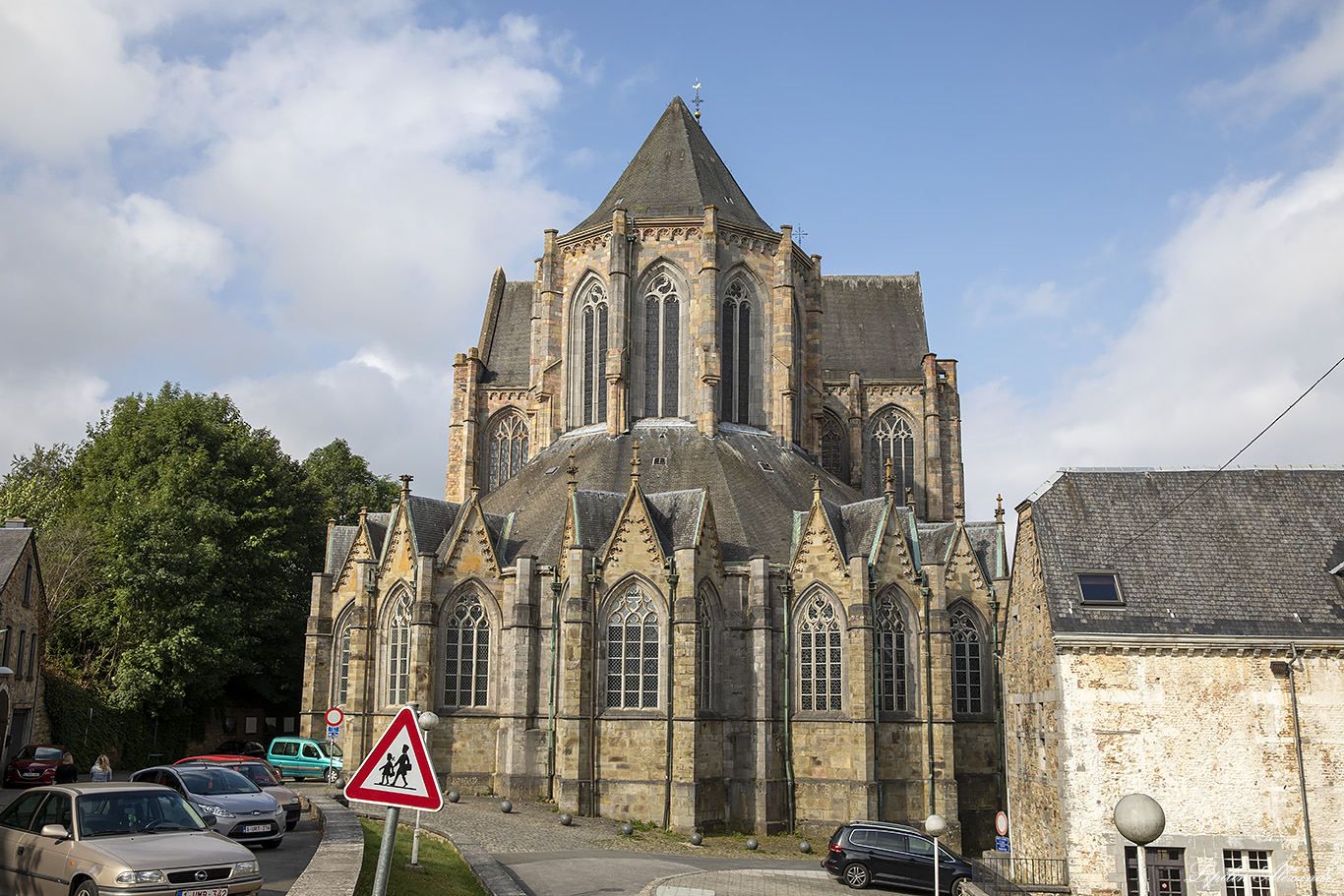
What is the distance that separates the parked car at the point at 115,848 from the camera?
11797mm

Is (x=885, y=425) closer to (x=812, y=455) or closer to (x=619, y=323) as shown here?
(x=812, y=455)

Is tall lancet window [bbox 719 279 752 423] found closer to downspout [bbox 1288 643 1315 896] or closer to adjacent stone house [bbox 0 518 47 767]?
downspout [bbox 1288 643 1315 896]

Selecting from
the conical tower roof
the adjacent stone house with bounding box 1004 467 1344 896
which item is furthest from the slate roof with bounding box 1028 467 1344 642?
the conical tower roof

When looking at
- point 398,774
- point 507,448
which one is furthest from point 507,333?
point 398,774

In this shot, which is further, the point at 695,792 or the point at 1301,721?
the point at 695,792

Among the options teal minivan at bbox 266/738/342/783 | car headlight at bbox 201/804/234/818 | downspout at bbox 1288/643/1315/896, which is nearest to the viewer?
car headlight at bbox 201/804/234/818

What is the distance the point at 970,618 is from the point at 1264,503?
12195mm

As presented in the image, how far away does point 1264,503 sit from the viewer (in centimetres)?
2486

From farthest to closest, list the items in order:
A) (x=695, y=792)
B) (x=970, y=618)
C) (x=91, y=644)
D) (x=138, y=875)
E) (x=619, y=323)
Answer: (x=91, y=644) < (x=619, y=323) < (x=970, y=618) < (x=695, y=792) < (x=138, y=875)

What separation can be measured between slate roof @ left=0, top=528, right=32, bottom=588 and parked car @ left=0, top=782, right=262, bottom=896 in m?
25.5

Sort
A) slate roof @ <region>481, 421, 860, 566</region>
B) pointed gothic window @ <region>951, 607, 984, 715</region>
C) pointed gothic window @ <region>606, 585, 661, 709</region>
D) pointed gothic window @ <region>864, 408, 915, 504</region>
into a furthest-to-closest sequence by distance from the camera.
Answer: pointed gothic window @ <region>864, 408, 915, 504</region> < pointed gothic window @ <region>951, 607, 984, 715</region> < slate roof @ <region>481, 421, 860, 566</region> < pointed gothic window @ <region>606, 585, 661, 709</region>

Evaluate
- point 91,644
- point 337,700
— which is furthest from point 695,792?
point 91,644

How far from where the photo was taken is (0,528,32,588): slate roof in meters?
36.0

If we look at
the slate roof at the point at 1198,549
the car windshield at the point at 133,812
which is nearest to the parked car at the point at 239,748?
the car windshield at the point at 133,812
